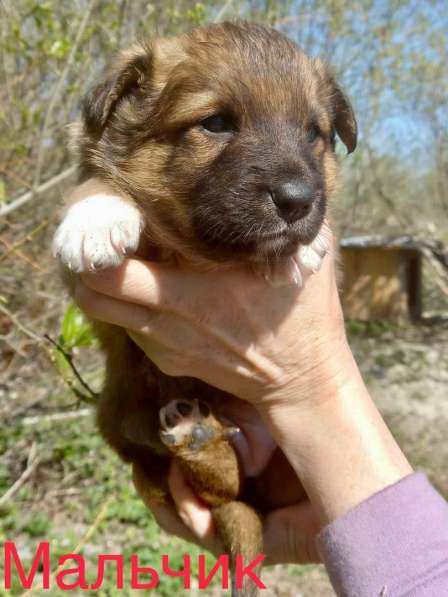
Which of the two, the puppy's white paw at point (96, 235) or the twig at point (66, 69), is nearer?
the puppy's white paw at point (96, 235)

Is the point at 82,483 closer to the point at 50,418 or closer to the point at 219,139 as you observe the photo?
the point at 50,418

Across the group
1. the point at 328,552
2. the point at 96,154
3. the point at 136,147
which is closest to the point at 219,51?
the point at 136,147

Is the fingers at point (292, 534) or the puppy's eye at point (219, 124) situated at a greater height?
the puppy's eye at point (219, 124)

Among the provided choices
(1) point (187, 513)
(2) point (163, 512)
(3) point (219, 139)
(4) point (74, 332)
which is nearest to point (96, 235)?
(3) point (219, 139)

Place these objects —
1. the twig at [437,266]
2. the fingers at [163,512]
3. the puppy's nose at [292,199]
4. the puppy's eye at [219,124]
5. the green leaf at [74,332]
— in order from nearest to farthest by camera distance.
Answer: the puppy's nose at [292,199], the puppy's eye at [219,124], the fingers at [163,512], the green leaf at [74,332], the twig at [437,266]

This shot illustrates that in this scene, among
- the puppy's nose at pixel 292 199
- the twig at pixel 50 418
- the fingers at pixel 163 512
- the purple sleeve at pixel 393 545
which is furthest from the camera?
the twig at pixel 50 418

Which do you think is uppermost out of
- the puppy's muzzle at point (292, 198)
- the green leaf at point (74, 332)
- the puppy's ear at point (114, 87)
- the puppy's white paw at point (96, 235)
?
the puppy's muzzle at point (292, 198)

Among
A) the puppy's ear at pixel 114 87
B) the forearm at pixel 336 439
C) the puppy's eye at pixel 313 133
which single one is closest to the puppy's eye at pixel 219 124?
the puppy's eye at pixel 313 133

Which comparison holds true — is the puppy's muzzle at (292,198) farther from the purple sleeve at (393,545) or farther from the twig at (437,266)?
the twig at (437,266)
